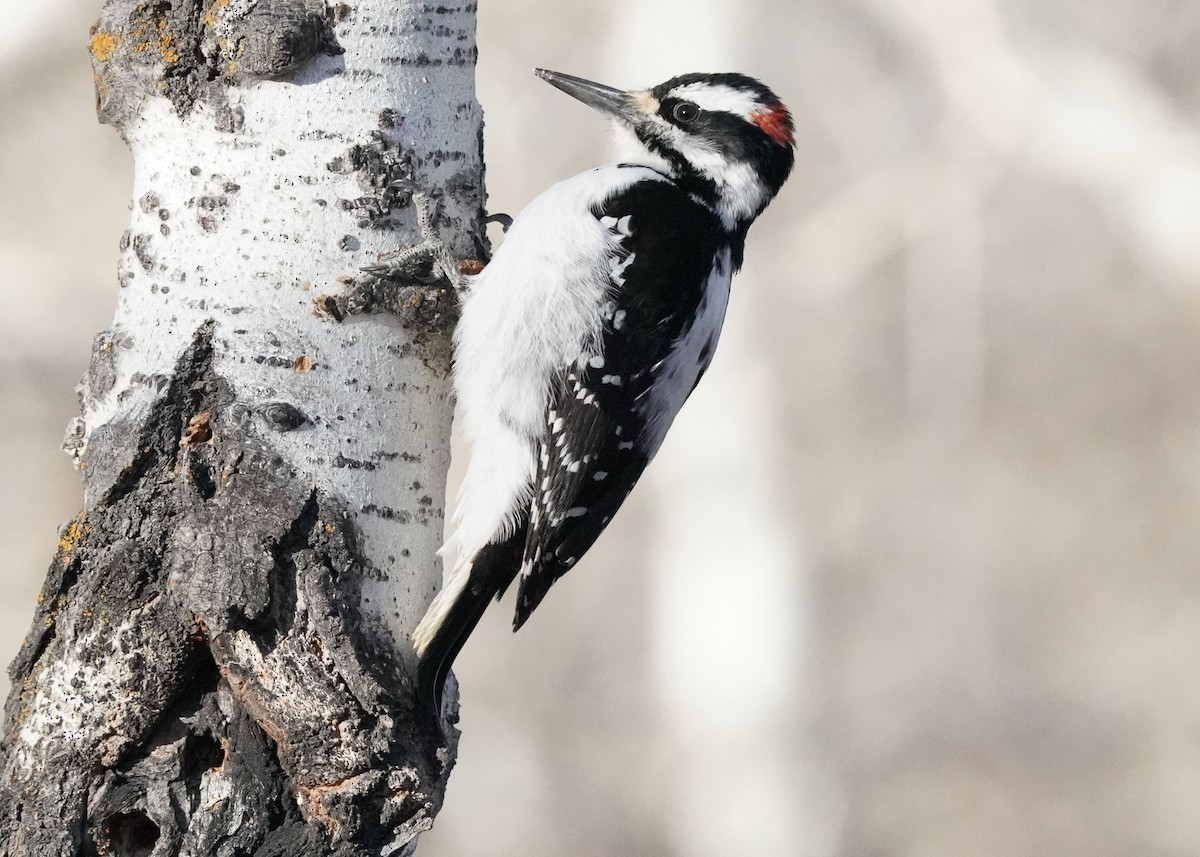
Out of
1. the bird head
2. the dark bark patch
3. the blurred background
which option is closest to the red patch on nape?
the bird head

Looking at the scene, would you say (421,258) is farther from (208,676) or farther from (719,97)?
(719,97)

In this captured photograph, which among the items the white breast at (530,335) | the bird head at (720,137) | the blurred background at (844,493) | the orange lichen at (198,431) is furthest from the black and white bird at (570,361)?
the blurred background at (844,493)

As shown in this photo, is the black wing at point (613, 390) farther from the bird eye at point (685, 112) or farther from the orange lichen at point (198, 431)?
the orange lichen at point (198, 431)

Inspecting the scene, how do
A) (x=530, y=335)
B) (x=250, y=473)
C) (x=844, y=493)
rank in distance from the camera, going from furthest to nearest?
1. (x=844, y=493)
2. (x=530, y=335)
3. (x=250, y=473)

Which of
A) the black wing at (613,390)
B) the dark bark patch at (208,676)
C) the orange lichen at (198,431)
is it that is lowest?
the dark bark patch at (208,676)

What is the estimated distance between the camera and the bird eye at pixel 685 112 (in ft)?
9.21

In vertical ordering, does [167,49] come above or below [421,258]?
above

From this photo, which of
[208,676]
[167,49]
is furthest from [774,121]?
[208,676]

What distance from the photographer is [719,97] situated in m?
2.80

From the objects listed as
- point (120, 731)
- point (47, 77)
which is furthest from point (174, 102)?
point (47, 77)

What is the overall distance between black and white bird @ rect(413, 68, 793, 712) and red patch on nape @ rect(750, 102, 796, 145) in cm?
25

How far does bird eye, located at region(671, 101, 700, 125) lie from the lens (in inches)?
110

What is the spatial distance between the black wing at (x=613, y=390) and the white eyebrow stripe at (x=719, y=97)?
31 centimetres

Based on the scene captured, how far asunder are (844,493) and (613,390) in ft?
14.2
